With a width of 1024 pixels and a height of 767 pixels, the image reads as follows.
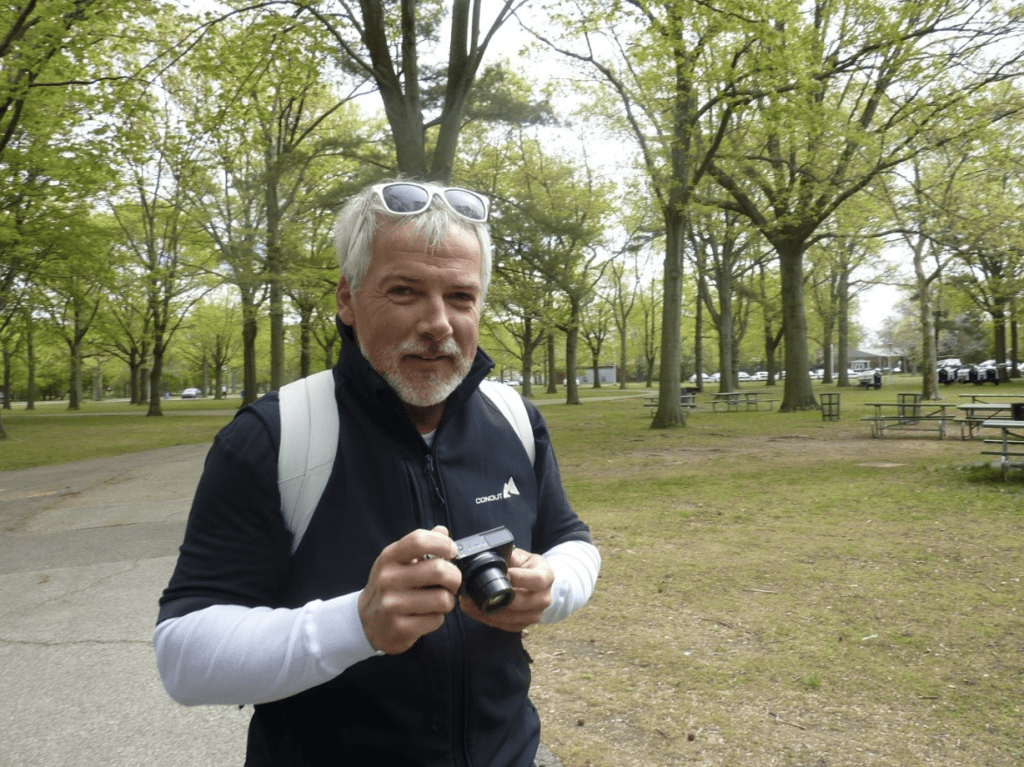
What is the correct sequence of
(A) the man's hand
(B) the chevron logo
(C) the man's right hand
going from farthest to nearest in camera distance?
(B) the chevron logo, (A) the man's hand, (C) the man's right hand

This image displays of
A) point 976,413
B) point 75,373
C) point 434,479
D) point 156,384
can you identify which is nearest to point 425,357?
point 434,479

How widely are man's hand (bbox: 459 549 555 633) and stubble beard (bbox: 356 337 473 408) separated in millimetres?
406

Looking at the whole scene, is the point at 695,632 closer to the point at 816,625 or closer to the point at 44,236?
the point at 816,625

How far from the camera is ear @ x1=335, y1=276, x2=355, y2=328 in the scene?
5.72ft

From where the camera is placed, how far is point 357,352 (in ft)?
5.42

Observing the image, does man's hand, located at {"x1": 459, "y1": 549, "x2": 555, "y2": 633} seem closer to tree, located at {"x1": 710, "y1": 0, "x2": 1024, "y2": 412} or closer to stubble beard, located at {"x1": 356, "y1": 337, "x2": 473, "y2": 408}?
stubble beard, located at {"x1": 356, "y1": 337, "x2": 473, "y2": 408}

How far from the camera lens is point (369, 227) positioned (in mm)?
1660

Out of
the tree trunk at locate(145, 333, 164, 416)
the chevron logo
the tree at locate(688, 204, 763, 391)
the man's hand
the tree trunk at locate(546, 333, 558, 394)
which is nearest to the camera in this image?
the man's hand

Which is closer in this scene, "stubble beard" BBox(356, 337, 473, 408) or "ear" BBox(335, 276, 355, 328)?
"stubble beard" BBox(356, 337, 473, 408)

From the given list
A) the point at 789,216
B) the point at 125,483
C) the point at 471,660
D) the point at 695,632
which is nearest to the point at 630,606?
the point at 695,632

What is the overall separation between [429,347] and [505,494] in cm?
39

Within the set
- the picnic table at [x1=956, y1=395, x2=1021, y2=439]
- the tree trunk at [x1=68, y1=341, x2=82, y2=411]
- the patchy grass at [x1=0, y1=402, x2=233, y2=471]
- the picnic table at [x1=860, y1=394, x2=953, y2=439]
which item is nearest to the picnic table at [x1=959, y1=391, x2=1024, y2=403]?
the picnic table at [x1=956, y1=395, x2=1021, y2=439]

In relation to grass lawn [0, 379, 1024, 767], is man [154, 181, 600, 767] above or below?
above

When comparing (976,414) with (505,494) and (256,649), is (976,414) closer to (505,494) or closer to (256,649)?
(505,494)
